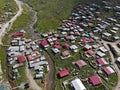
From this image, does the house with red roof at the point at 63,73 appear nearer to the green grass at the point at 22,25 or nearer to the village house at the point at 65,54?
the village house at the point at 65,54

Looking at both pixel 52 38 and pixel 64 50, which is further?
pixel 52 38

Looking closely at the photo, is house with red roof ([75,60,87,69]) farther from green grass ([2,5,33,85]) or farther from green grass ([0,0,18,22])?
green grass ([0,0,18,22])

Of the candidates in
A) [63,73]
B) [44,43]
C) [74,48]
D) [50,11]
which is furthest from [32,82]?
[50,11]

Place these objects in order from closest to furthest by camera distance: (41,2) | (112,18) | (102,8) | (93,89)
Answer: (93,89) → (112,18) → (102,8) → (41,2)

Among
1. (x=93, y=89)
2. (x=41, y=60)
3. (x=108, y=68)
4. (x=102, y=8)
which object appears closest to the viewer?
(x=93, y=89)

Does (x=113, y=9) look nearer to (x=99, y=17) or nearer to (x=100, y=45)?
(x=99, y=17)

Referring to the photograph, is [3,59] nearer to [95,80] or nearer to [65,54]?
[65,54]

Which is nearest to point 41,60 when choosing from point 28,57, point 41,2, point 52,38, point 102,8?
point 28,57
